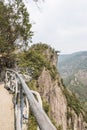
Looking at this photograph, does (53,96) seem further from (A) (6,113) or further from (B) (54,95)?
(A) (6,113)

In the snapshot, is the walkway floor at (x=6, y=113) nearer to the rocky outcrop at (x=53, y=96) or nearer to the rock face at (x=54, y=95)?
the rock face at (x=54, y=95)

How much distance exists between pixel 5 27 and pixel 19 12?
224 centimetres

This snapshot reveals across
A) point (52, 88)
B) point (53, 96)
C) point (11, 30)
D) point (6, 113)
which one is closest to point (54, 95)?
point (53, 96)

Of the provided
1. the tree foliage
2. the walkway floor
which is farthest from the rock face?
the walkway floor

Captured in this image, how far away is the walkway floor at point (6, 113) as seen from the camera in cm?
755

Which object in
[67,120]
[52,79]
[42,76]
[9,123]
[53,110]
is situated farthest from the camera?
[67,120]

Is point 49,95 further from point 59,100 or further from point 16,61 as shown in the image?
point 16,61

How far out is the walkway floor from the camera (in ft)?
24.8

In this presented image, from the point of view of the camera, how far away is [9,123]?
7.65 meters

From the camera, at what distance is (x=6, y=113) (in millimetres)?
8539

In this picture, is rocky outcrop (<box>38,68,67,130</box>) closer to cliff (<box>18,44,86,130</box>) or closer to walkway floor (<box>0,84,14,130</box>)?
cliff (<box>18,44,86,130</box>)

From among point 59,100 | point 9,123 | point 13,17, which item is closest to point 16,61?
point 13,17

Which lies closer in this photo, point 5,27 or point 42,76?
point 5,27

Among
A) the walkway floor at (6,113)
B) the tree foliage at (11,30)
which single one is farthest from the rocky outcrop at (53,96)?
the walkway floor at (6,113)
